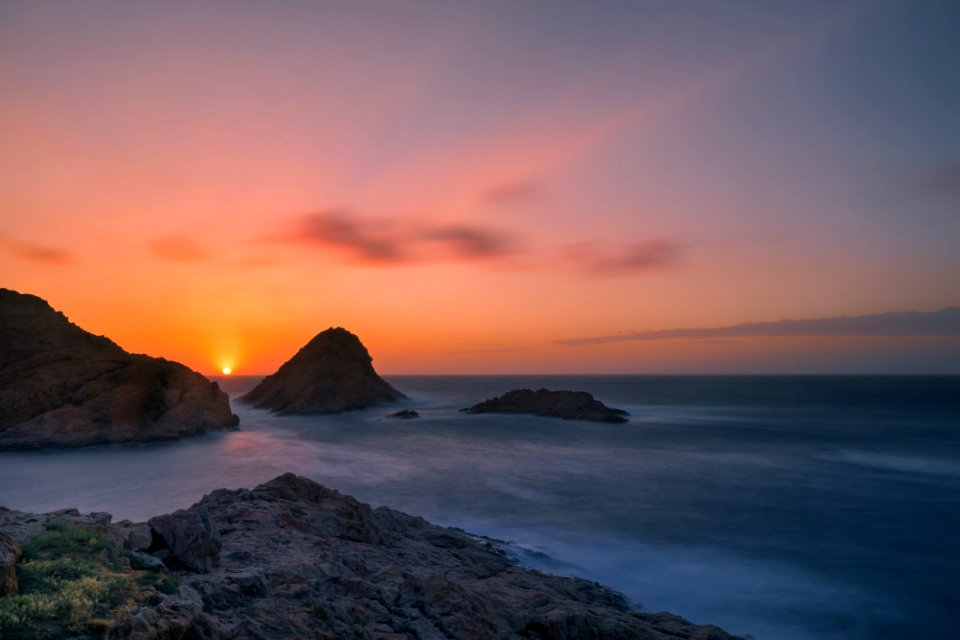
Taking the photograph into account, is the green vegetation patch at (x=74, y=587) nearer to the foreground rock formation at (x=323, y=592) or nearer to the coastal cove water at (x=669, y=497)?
the foreground rock formation at (x=323, y=592)

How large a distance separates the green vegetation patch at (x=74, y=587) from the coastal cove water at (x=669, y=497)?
12.7 m

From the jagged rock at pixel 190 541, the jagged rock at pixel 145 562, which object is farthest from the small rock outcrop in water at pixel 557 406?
the jagged rock at pixel 145 562

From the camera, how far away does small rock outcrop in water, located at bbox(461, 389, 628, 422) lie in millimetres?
66931

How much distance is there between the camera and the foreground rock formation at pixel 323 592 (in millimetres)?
7812

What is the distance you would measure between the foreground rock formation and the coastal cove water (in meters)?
4.84

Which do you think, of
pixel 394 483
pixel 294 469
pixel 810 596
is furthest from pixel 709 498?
pixel 294 469

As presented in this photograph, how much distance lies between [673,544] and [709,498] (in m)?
8.84

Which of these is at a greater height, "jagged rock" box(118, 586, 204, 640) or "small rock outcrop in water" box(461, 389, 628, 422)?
"jagged rock" box(118, 586, 204, 640)

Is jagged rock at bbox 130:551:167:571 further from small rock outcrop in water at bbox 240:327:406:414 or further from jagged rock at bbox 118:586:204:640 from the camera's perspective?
small rock outcrop in water at bbox 240:327:406:414

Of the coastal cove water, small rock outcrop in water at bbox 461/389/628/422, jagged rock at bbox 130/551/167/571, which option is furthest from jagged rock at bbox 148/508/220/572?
small rock outcrop in water at bbox 461/389/628/422

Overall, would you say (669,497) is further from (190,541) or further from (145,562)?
(145,562)

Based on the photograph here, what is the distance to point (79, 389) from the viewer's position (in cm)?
4306

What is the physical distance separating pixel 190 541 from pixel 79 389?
4365 cm

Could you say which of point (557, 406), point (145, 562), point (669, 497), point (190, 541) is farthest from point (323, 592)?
point (557, 406)
